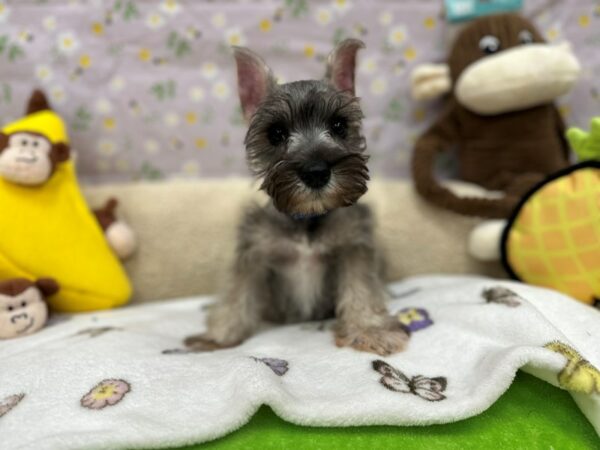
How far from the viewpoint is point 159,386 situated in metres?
1.86

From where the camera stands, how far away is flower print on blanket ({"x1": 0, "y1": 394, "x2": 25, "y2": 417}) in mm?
1768

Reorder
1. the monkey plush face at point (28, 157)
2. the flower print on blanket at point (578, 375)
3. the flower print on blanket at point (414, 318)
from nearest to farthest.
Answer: the flower print on blanket at point (578, 375) < the flower print on blanket at point (414, 318) < the monkey plush face at point (28, 157)

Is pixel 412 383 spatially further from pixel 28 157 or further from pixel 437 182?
pixel 28 157

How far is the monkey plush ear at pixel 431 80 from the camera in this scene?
10.1ft

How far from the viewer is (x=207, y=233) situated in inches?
130

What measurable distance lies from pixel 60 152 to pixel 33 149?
15cm

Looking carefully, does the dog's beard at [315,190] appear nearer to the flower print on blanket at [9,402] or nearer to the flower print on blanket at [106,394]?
the flower print on blanket at [106,394]

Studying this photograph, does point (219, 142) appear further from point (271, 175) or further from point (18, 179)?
point (271, 175)

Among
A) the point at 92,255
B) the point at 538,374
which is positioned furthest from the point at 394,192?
the point at 92,255

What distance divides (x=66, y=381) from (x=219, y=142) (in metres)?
2.00

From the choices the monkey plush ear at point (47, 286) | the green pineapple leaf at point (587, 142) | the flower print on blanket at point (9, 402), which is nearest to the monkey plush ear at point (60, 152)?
the monkey plush ear at point (47, 286)

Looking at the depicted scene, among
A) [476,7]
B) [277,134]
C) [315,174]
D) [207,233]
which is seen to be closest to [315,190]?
[315,174]

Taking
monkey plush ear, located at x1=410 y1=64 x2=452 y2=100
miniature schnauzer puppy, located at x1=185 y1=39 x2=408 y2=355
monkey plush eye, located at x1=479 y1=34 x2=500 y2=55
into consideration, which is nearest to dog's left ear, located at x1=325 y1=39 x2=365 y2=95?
miniature schnauzer puppy, located at x1=185 y1=39 x2=408 y2=355

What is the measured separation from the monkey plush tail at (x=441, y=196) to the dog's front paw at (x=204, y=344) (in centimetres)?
152
